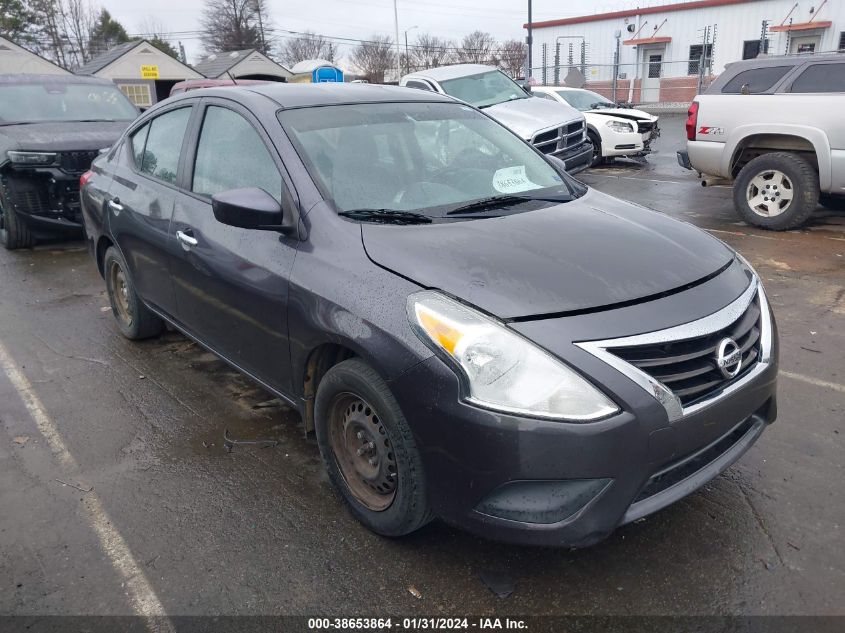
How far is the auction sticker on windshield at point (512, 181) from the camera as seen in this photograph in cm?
337

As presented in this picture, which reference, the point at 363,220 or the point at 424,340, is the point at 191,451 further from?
the point at 424,340

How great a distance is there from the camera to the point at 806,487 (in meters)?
2.96

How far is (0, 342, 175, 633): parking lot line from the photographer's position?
2414 mm

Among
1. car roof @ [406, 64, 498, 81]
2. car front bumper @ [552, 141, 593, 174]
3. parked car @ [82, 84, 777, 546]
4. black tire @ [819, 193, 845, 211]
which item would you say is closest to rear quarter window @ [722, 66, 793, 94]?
black tire @ [819, 193, 845, 211]

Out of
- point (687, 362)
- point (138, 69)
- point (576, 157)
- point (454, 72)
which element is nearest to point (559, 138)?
point (576, 157)

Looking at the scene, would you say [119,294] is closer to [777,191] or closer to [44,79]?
[44,79]

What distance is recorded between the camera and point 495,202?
10.4ft

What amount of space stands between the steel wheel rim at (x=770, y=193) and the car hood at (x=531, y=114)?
→ 10.9 feet

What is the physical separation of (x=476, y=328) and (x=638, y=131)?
12.6m

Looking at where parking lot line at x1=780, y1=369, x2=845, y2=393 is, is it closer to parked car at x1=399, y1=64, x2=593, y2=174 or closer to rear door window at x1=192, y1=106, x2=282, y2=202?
rear door window at x1=192, y1=106, x2=282, y2=202

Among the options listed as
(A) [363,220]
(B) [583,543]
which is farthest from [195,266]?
(B) [583,543]

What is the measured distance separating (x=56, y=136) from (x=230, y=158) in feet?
17.1

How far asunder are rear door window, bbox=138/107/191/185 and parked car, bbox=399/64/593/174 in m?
6.44

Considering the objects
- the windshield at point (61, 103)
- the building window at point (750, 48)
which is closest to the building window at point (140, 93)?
the windshield at point (61, 103)
